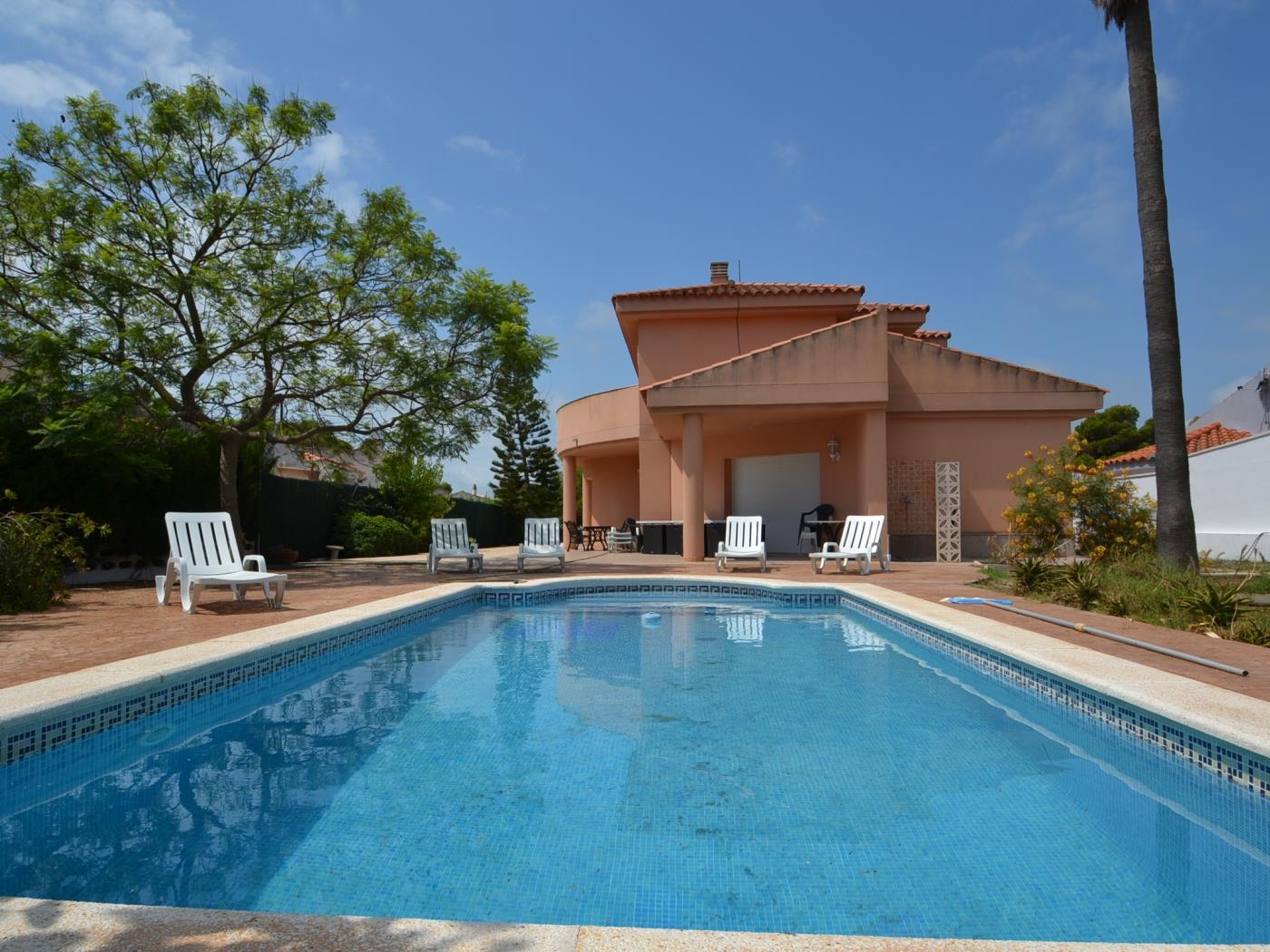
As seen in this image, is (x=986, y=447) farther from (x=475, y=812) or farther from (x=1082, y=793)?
(x=475, y=812)

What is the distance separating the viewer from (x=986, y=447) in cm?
1567

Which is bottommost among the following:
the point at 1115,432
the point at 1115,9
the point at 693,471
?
the point at 693,471

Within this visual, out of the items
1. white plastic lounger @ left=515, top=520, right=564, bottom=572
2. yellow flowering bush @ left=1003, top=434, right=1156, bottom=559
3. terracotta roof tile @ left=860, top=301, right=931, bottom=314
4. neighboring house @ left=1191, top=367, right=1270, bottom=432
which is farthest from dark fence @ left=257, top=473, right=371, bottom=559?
neighboring house @ left=1191, top=367, right=1270, bottom=432

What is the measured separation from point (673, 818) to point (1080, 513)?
31.2 feet

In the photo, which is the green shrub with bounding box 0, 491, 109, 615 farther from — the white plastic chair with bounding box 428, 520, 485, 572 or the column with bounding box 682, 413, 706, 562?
the column with bounding box 682, 413, 706, 562

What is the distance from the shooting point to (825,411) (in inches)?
592

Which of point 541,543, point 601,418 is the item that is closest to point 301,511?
point 541,543

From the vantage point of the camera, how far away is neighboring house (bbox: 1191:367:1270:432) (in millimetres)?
22594

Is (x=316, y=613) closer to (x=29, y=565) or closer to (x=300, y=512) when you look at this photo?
(x=29, y=565)

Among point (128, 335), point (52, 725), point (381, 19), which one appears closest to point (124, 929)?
point (52, 725)

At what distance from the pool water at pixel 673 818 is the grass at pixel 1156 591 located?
2377mm

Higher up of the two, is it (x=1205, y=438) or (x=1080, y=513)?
(x=1205, y=438)

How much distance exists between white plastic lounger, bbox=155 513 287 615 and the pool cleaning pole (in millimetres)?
7646

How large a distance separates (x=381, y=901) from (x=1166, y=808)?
3373 mm
